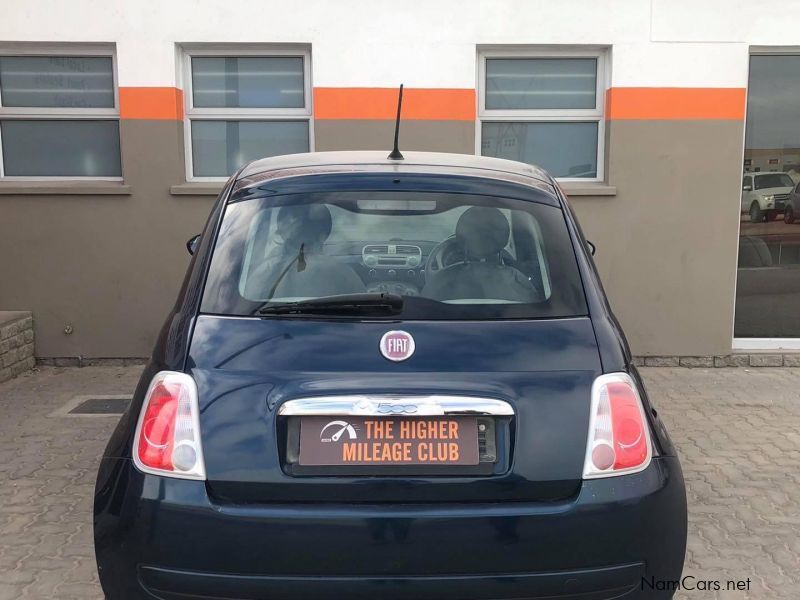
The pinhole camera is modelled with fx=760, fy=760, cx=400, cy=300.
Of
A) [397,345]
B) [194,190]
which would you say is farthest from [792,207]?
[397,345]

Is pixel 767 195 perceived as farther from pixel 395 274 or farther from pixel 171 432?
pixel 171 432

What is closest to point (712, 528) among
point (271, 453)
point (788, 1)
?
point (271, 453)

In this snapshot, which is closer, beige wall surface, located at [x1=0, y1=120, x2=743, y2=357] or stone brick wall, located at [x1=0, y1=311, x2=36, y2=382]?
stone brick wall, located at [x1=0, y1=311, x2=36, y2=382]

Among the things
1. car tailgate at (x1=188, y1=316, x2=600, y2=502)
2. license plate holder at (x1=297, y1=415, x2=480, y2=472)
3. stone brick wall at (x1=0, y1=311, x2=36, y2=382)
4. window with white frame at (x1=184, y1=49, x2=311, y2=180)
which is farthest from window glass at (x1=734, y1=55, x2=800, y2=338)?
stone brick wall at (x1=0, y1=311, x2=36, y2=382)

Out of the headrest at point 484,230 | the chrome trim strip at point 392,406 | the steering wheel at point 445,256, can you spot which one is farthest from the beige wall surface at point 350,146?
the chrome trim strip at point 392,406

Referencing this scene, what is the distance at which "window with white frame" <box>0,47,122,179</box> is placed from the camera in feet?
22.8

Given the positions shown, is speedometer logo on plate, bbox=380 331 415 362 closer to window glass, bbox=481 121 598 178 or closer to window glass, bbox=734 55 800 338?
window glass, bbox=481 121 598 178

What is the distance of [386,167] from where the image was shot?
2854 millimetres

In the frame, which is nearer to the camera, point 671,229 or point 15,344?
point 15,344

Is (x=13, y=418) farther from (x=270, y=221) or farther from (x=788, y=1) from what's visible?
(x=788, y=1)

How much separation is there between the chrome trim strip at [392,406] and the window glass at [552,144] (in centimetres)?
531

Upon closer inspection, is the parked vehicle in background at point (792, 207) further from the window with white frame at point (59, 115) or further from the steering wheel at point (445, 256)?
the window with white frame at point (59, 115)

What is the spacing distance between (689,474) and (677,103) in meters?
3.73

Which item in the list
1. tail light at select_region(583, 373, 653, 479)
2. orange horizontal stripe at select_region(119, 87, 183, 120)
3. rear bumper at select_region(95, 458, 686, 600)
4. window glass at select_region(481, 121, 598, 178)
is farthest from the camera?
window glass at select_region(481, 121, 598, 178)
